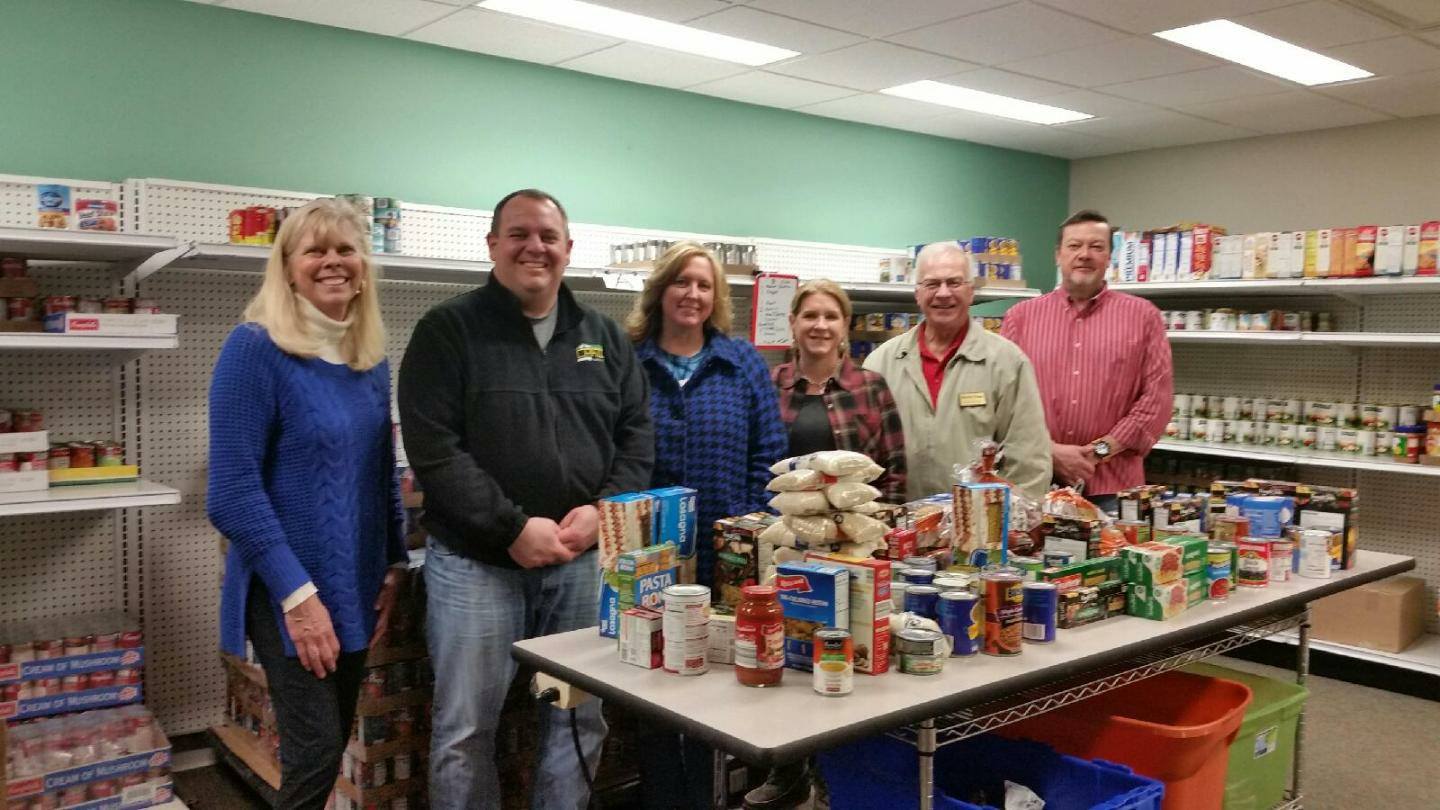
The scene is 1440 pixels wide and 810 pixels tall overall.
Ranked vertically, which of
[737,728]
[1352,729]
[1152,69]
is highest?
[1152,69]

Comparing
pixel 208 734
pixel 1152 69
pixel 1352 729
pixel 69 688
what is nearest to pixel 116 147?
pixel 69 688

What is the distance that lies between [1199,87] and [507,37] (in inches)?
145

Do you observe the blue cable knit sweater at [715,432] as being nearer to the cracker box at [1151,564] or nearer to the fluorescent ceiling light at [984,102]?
the cracker box at [1151,564]

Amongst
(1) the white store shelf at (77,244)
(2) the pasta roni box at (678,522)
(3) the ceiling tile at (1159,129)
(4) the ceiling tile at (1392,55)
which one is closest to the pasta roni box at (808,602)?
(2) the pasta roni box at (678,522)

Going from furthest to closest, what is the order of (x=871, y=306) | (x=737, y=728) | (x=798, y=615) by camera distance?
(x=871, y=306) → (x=798, y=615) → (x=737, y=728)

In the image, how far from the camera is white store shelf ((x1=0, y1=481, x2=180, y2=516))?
3.29 m

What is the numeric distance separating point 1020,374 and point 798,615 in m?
1.79

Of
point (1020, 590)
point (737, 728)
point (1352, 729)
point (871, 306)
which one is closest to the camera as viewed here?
point (737, 728)

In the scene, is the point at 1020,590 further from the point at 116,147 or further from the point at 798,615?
the point at 116,147

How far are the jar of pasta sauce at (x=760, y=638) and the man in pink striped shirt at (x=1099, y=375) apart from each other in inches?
94.3

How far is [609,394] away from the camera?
108 inches

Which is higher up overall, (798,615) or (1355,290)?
(1355,290)

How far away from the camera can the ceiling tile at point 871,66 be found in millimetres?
5020

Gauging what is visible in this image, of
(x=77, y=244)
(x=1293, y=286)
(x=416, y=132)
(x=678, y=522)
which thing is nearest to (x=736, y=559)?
(x=678, y=522)
